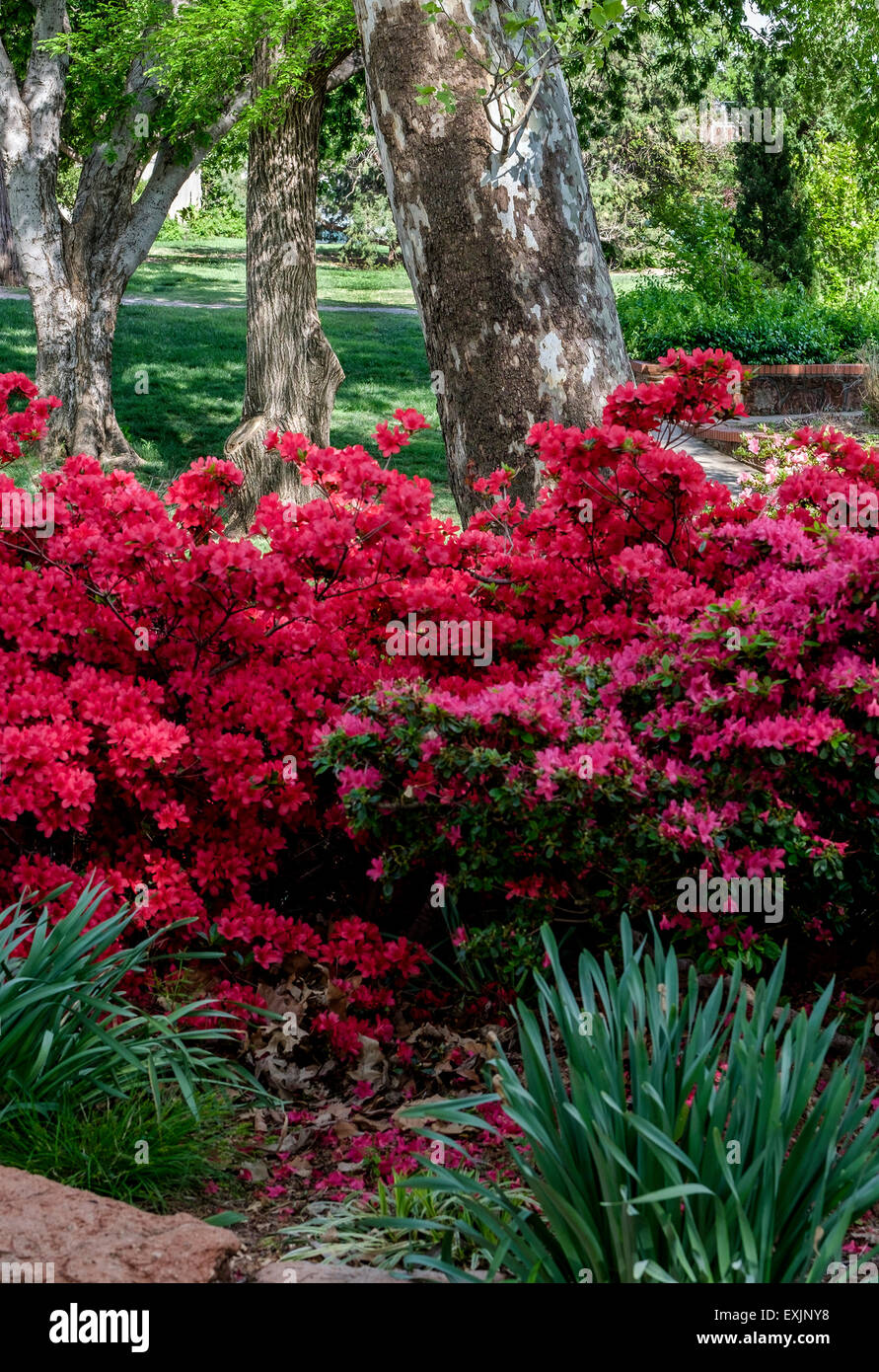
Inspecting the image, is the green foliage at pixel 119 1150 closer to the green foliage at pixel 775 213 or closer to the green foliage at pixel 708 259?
the green foliage at pixel 708 259

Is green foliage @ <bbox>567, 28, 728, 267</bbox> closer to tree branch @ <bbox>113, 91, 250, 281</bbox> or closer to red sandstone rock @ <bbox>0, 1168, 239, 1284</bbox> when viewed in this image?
tree branch @ <bbox>113, 91, 250, 281</bbox>

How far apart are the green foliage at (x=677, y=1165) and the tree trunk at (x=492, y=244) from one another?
3.05 meters

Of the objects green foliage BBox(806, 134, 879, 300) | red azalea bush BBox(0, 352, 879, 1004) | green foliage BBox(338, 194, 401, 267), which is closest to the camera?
red azalea bush BBox(0, 352, 879, 1004)

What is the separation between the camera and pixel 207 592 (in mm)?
3371

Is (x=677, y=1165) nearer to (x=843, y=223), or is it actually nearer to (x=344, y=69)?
(x=344, y=69)

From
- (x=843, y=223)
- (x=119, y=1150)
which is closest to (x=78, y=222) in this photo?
(x=119, y=1150)

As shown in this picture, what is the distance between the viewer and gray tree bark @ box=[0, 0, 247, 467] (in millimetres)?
10430

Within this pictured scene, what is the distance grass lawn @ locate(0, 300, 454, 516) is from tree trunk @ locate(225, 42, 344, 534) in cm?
236

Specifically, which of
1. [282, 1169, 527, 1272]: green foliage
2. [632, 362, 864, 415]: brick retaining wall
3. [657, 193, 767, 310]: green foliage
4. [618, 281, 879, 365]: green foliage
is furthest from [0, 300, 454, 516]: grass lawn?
[282, 1169, 527, 1272]: green foliage

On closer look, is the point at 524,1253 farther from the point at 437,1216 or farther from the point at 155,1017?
the point at 155,1017

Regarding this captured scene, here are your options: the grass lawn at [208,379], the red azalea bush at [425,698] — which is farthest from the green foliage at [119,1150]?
the grass lawn at [208,379]

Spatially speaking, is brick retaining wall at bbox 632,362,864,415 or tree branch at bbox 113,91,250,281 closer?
tree branch at bbox 113,91,250,281

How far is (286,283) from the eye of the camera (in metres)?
9.50

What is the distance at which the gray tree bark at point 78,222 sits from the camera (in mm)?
10430
